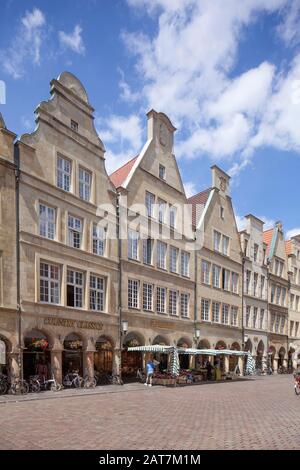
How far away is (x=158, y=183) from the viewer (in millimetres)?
33344

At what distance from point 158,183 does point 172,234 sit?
13.0ft

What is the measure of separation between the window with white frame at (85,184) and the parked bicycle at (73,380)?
9925 mm

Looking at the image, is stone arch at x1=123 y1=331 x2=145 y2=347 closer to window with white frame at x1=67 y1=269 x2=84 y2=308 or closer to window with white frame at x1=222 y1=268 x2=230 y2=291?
window with white frame at x1=67 y1=269 x2=84 y2=308

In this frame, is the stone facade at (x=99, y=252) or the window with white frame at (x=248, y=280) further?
the window with white frame at (x=248, y=280)

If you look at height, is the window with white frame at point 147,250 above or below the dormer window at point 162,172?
below

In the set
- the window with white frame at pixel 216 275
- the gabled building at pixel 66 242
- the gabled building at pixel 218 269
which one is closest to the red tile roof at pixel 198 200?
the gabled building at pixel 218 269

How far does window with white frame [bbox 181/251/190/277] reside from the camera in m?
35.1

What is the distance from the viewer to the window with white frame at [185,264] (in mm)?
35125

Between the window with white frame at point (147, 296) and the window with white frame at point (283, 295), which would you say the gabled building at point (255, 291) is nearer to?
the window with white frame at point (283, 295)

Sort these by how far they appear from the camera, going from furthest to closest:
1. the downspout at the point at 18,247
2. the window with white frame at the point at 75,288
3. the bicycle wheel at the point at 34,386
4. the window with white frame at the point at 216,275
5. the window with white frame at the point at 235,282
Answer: the window with white frame at the point at 235,282
the window with white frame at the point at 216,275
the window with white frame at the point at 75,288
the bicycle wheel at the point at 34,386
the downspout at the point at 18,247

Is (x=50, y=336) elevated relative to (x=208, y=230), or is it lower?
lower
